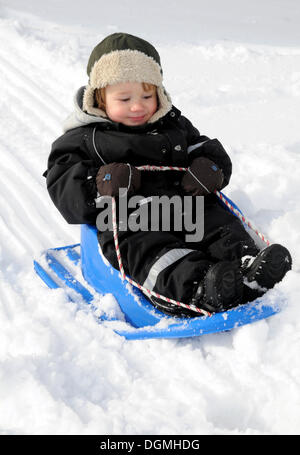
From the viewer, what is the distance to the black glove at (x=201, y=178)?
225cm

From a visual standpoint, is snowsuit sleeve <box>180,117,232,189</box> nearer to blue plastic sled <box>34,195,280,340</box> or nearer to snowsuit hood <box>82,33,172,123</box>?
→ snowsuit hood <box>82,33,172,123</box>

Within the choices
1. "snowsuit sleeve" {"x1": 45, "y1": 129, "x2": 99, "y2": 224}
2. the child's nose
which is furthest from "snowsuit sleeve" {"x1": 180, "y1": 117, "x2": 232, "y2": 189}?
"snowsuit sleeve" {"x1": 45, "y1": 129, "x2": 99, "y2": 224}

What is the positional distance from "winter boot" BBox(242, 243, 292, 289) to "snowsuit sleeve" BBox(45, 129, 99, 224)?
2.28 ft

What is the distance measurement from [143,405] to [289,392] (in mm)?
450

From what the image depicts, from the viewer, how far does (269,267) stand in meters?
1.83

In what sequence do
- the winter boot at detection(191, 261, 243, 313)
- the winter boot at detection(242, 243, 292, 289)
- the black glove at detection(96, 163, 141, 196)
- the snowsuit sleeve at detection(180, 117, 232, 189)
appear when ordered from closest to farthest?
the winter boot at detection(191, 261, 243, 313) → the winter boot at detection(242, 243, 292, 289) → the black glove at detection(96, 163, 141, 196) → the snowsuit sleeve at detection(180, 117, 232, 189)

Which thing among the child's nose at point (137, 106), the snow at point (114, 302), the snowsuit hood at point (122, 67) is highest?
the snowsuit hood at point (122, 67)

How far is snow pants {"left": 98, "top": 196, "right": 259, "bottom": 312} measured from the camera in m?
1.84

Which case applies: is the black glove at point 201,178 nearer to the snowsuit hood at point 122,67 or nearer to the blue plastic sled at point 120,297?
the snowsuit hood at point 122,67

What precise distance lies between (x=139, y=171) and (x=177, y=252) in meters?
0.41

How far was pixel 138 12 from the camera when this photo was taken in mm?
9258

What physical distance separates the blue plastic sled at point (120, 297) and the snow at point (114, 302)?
2.1 inches

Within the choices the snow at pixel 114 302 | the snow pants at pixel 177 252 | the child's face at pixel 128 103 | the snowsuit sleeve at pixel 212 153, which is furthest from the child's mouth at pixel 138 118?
the snow at pixel 114 302

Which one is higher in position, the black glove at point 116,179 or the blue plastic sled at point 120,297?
the black glove at point 116,179
